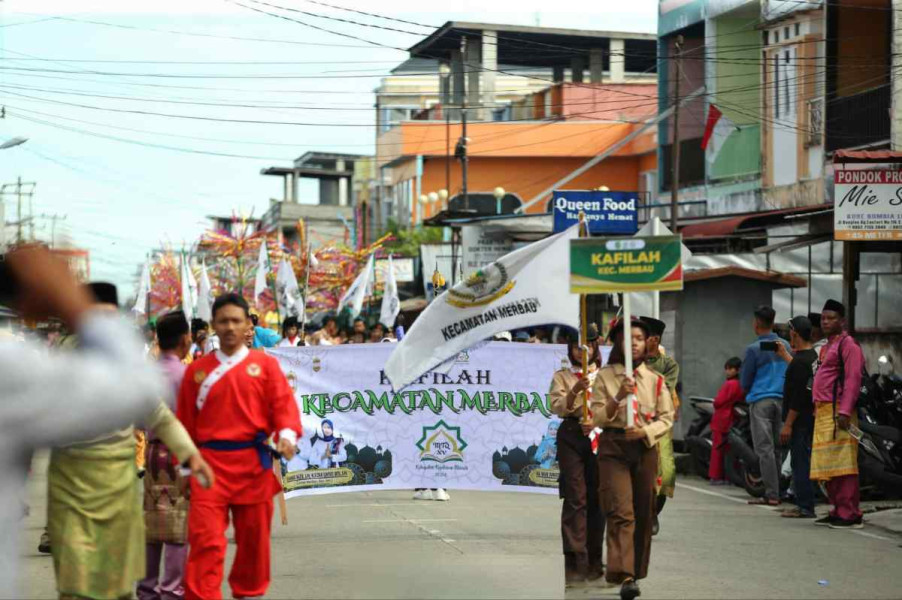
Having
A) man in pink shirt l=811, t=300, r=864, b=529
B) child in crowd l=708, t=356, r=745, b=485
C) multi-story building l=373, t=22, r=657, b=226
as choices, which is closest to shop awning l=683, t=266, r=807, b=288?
child in crowd l=708, t=356, r=745, b=485

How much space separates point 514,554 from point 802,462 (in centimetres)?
435

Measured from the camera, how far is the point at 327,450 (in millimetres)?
13023

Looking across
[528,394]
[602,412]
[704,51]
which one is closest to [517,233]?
[704,51]

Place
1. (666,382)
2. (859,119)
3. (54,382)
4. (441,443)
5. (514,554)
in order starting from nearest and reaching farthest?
(54,382)
(514,554)
(666,382)
(441,443)
(859,119)

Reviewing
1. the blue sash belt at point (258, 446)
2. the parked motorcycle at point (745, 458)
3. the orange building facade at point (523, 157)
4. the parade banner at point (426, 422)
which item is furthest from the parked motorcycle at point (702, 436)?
the orange building facade at point (523, 157)

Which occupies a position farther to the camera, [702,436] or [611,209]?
[611,209]

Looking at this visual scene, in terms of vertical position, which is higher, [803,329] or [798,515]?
[803,329]

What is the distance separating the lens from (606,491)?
9.61m

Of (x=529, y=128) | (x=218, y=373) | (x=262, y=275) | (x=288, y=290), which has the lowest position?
(x=218, y=373)

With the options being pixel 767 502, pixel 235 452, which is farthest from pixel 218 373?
pixel 767 502

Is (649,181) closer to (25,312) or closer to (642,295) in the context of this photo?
(642,295)

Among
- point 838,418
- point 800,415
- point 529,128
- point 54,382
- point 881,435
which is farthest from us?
point 529,128

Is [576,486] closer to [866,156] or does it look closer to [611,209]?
[866,156]

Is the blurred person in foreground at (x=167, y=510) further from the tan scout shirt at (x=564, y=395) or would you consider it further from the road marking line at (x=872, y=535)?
the road marking line at (x=872, y=535)
